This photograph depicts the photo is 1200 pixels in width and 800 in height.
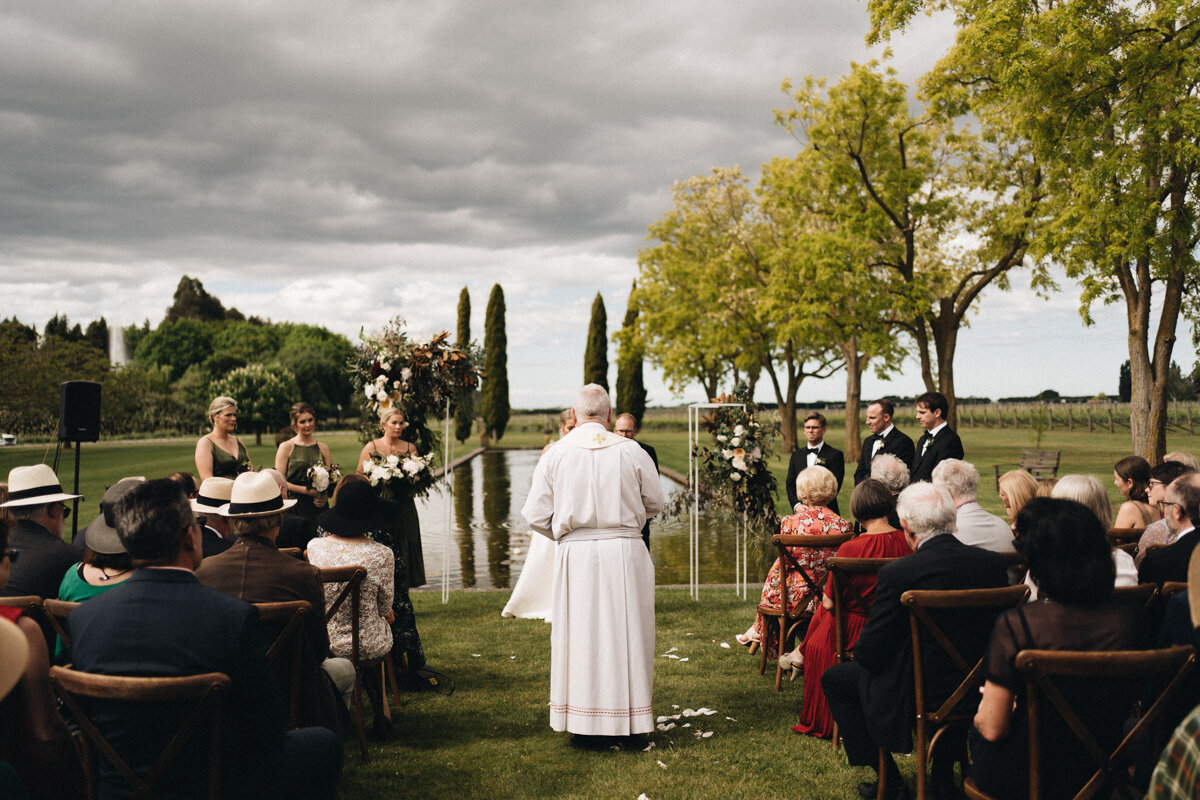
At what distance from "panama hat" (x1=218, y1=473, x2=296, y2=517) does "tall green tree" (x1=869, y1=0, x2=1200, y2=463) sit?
45.4 ft

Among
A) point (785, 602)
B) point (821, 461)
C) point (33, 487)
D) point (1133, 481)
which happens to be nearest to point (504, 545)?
point (821, 461)

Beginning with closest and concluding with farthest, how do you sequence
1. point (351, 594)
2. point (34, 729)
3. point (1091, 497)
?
1. point (34, 729)
2. point (1091, 497)
3. point (351, 594)

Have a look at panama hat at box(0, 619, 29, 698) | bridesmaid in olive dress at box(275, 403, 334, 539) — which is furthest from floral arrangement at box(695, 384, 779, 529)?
panama hat at box(0, 619, 29, 698)

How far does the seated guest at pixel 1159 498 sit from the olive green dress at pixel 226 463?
7105 millimetres

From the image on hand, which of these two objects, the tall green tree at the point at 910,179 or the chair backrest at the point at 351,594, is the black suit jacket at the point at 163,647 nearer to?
the chair backrest at the point at 351,594

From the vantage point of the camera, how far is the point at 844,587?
4.61 meters

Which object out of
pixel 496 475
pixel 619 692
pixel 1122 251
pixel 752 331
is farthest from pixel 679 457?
pixel 619 692

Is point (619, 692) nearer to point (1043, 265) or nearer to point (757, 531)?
point (757, 531)

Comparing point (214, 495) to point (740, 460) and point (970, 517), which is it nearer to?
point (970, 517)

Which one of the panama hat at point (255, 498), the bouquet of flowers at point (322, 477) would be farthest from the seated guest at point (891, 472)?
the bouquet of flowers at point (322, 477)

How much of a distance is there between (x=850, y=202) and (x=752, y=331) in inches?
489

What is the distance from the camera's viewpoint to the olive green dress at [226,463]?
25.7 feet

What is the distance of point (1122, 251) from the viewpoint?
1355 centimetres

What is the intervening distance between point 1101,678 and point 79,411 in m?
9.85
